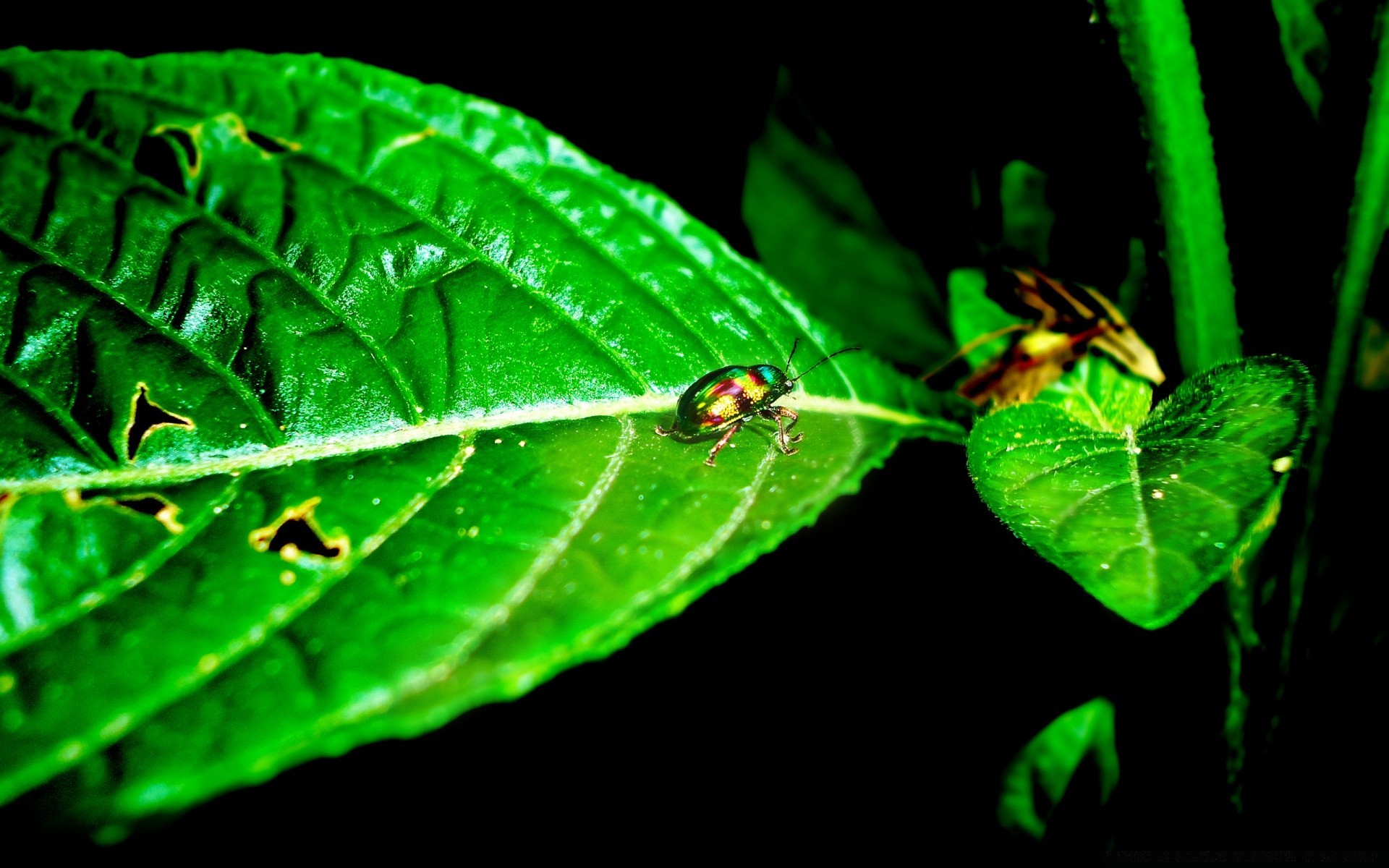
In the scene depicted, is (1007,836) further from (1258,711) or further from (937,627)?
(1258,711)

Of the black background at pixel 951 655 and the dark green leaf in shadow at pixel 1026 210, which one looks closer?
the black background at pixel 951 655

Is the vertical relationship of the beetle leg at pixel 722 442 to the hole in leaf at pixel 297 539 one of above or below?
below

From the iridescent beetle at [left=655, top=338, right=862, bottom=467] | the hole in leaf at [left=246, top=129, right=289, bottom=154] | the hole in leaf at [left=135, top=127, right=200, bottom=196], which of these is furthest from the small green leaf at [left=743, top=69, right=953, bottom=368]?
the hole in leaf at [left=135, top=127, right=200, bottom=196]

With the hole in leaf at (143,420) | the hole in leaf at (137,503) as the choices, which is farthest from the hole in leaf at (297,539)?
the hole in leaf at (143,420)

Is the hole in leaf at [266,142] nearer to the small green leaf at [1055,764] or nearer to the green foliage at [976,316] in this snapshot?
the green foliage at [976,316]

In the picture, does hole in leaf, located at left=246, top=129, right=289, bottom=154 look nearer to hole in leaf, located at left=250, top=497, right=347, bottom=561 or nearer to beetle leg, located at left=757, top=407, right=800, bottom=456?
hole in leaf, located at left=250, top=497, right=347, bottom=561

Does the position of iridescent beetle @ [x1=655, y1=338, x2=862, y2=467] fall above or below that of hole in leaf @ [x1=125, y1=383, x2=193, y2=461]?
below

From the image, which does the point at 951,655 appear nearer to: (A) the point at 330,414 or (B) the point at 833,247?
(B) the point at 833,247

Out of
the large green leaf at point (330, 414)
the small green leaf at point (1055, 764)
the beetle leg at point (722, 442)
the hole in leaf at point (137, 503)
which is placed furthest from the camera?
the small green leaf at point (1055, 764)

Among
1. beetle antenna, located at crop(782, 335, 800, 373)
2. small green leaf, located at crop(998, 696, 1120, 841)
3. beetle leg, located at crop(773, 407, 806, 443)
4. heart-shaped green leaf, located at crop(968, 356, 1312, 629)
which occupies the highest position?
beetle antenna, located at crop(782, 335, 800, 373)
